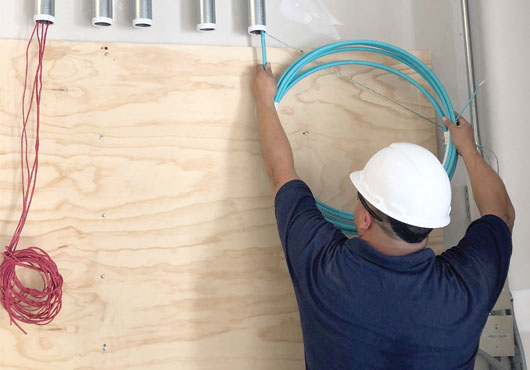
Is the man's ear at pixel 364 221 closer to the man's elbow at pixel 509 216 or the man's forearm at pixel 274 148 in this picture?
the man's forearm at pixel 274 148

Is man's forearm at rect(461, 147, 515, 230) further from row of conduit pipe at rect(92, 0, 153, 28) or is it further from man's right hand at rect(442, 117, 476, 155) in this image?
row of conduit pipe at rect(92, 0, 153, 28)

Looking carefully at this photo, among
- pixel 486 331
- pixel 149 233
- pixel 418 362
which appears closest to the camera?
pixel 418 362

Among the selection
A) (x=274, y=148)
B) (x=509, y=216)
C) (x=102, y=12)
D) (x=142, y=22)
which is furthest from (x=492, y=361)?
(x=102, y=12)

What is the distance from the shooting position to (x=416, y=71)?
2.20 metres

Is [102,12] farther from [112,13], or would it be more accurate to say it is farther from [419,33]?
[419,33]

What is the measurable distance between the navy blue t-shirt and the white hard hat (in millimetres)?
105

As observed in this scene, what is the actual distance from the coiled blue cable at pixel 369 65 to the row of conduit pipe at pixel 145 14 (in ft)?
0.65

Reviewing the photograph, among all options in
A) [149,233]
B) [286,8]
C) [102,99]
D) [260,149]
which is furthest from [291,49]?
[149,233]

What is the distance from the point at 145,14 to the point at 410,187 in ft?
3.43

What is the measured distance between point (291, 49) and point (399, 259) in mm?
957

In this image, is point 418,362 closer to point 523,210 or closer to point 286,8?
point 523,210

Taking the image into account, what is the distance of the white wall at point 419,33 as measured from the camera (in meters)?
2.06

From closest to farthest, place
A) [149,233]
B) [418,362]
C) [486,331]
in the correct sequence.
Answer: [418,362] → [149,233] → [486,331]

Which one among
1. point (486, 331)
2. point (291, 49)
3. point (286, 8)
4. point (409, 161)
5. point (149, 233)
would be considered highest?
point (286, 8)
